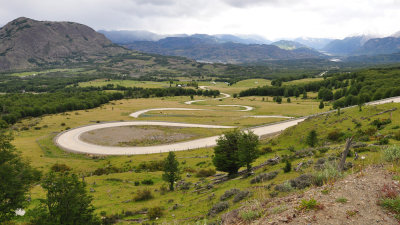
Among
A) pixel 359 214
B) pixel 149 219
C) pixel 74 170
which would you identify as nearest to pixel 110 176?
pixel 74 170

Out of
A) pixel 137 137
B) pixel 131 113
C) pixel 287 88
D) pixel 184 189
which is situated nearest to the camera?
pixel 184 189

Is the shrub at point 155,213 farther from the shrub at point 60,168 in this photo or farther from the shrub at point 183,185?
the shrub at point 60,168

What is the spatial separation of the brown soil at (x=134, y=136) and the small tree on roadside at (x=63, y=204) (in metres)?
48.5

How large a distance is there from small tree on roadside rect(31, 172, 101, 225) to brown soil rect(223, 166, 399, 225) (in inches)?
489

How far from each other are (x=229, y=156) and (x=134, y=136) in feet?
152

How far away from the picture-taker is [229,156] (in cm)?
3412

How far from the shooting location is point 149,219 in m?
24.6

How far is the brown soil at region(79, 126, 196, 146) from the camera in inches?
2672

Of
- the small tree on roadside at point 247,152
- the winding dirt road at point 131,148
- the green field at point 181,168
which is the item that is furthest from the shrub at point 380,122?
the winding dirt road at point 131,148

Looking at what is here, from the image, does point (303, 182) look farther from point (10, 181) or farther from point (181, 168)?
point (181, 168)

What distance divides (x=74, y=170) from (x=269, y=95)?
162268 millimetres

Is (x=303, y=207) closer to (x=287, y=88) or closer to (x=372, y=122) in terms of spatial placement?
(x=372, y=122)

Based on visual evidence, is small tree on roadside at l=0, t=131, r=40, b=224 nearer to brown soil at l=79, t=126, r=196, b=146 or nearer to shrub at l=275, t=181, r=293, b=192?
shrub at l=275, t=181, r=293, b=192

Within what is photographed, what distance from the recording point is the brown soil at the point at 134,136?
223 feet
